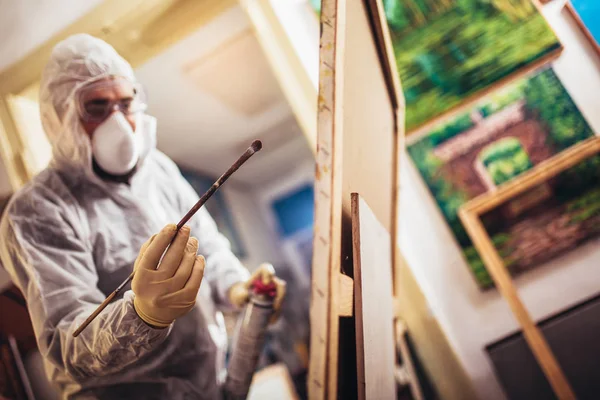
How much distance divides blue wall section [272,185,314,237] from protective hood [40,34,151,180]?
15.5 ft

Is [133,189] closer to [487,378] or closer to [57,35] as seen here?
[57,35]

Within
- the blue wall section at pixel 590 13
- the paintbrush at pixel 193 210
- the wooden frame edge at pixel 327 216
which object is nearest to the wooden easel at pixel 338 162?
the wooden frame edge at pixel 327 216

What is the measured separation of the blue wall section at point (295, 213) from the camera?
5.36 m

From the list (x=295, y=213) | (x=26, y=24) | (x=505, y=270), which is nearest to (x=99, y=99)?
(x=26, y=24)

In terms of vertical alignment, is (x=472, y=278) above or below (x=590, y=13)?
below

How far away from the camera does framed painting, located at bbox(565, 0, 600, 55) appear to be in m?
1.21

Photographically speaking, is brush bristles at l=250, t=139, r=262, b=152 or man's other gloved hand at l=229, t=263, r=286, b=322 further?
man's other gloved hand at l=229, t=263, r=286, b=322

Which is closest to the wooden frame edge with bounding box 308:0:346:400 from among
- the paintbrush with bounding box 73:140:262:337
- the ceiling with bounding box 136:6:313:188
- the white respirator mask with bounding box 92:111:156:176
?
the paintbrush with bounding box 73:140:262:337

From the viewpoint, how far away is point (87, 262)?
2.06ft

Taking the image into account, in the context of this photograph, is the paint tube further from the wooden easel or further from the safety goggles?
the safety goggles

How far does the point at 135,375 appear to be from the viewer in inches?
25.1

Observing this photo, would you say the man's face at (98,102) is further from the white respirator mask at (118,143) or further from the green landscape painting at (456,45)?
the green landscape painting at (456,45)

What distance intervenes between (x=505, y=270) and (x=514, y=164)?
533 mm

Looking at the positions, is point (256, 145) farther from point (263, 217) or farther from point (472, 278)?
point (263, 217)
